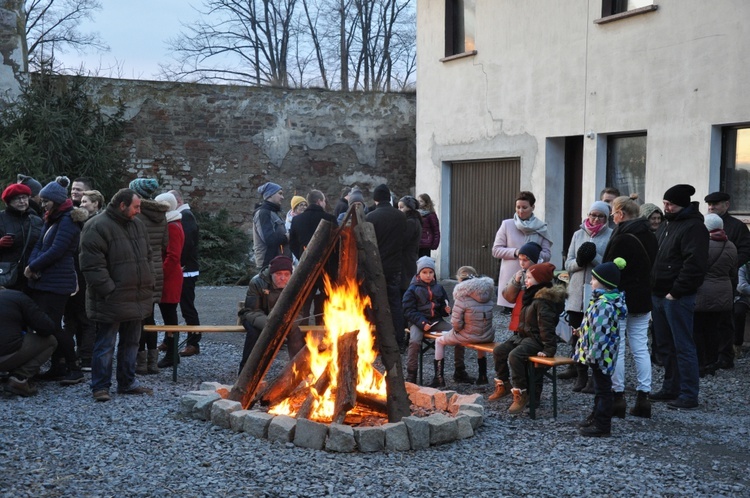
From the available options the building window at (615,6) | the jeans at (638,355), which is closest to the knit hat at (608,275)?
the jeans at (638,355)

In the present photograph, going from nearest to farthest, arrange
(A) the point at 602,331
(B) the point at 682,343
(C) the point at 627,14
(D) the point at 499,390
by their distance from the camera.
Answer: (A) the point at 602,331 < (B) the point at 682,343 < (D) the point at 499,390 < (C) the point at 627,14

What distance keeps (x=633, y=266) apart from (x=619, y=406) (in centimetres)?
122

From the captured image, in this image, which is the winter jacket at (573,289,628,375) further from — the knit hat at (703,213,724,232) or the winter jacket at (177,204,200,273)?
the winter jacket at (177,204,200,273)

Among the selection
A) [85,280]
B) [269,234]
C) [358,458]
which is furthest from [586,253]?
[85,280]

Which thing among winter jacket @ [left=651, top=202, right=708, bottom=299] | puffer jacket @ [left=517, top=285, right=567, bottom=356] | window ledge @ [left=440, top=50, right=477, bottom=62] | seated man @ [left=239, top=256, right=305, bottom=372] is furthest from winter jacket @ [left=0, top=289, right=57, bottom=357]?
window ledge @ [left=440, top=50, right=477, bottom=62]

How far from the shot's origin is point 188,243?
31.8 ft

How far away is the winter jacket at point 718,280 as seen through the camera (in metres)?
9.17

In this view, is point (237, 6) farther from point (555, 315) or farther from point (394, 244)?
point (555, 315)

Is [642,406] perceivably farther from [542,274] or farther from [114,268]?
[114,268]

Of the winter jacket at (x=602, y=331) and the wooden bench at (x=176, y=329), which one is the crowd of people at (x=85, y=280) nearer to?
the wooden bench at (x=176, y=329)

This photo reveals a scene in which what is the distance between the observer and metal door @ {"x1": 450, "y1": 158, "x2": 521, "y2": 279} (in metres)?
15.5

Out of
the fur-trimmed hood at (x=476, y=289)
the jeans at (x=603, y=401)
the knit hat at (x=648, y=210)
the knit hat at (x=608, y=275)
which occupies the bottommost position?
the jeans at (x=603, y=401)

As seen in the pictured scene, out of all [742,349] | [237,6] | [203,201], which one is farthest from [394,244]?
[237,6]

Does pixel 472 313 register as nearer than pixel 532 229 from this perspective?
Yes
